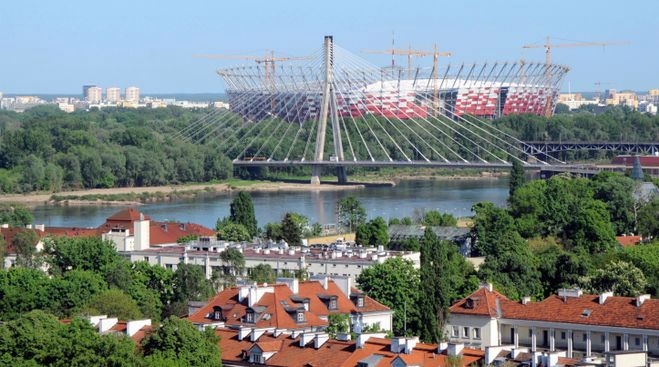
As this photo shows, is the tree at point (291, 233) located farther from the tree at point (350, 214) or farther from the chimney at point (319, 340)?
the chimney at point (319, 340)

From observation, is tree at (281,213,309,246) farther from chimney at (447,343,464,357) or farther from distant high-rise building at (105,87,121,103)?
distant high-rise building at (105,87,121,103)

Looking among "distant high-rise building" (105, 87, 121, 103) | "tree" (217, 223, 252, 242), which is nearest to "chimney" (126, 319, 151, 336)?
"tree" (217, 223, 252, 242)

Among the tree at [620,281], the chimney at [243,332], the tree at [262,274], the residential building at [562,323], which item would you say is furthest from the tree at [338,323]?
the tree at [262,274]

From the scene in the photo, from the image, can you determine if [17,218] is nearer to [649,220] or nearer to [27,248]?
[27,248]

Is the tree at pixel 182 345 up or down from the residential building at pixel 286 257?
up

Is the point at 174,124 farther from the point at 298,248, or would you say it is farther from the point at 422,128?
the point at 298,248

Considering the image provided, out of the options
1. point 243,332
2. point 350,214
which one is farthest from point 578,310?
point 350,214
